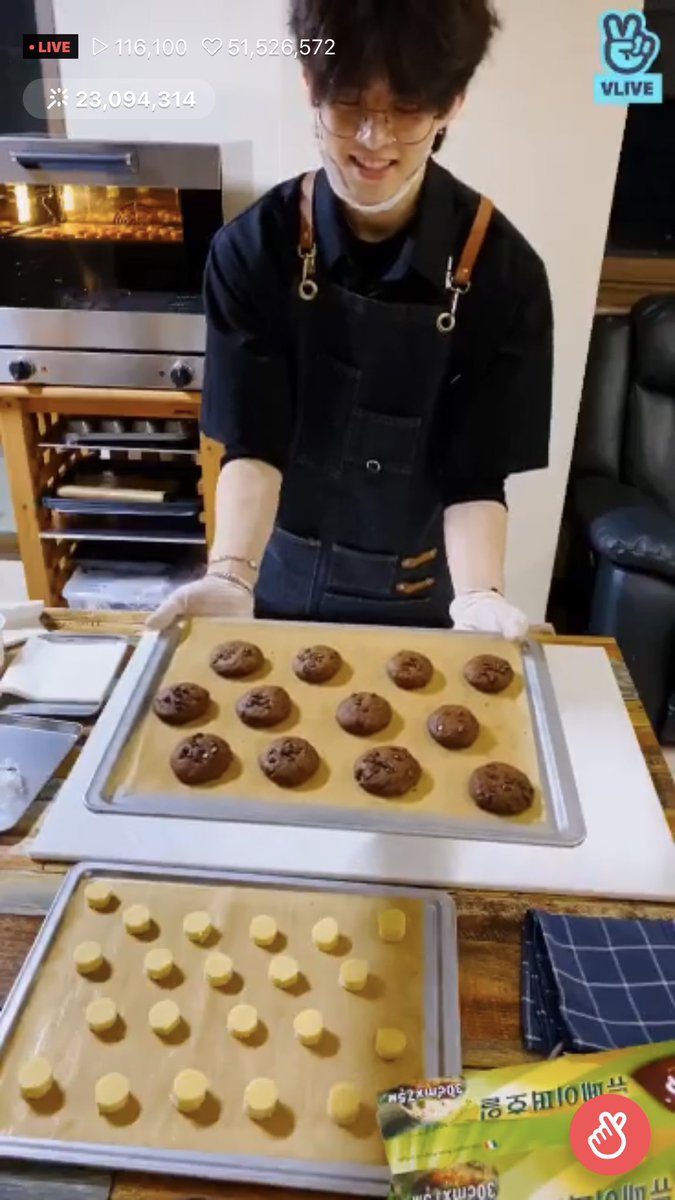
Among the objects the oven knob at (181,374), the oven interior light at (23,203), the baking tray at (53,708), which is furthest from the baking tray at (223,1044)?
the oven interior light at (23,203)

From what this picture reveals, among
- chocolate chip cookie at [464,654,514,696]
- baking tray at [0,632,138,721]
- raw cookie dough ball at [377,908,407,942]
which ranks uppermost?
chocolate chip cookie at [464,654,514,696]

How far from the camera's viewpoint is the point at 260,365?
1253 millimetres

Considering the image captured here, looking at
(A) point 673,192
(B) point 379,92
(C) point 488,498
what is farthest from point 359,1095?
(A) point 673,192

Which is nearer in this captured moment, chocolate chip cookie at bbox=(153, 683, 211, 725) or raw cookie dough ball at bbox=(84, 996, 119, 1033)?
raw cookie dough ball at bbox=(84, 996, 119, 1033)

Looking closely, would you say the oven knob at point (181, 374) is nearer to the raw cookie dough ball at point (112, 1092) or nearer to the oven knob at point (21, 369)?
the oven knob at point (21, 369)

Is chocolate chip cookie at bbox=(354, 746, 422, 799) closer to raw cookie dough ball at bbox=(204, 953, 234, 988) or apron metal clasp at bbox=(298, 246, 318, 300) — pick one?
raw cookie dough ball at bbox=(204, 953, 234, 988)

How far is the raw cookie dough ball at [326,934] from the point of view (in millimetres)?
798

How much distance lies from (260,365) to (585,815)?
0.69m

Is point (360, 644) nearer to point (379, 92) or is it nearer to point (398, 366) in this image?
point (398, 366)

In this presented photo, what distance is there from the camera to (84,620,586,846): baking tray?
953mm

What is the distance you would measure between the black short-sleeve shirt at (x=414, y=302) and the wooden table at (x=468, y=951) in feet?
1.67

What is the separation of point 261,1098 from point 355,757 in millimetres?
405

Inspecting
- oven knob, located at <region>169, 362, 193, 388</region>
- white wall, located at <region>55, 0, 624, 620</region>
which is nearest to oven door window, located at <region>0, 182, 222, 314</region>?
oven knob, located at <region>169, 362, 193, 388</region>

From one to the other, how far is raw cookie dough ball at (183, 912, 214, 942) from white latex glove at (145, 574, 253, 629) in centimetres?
48
